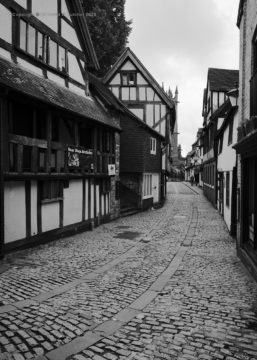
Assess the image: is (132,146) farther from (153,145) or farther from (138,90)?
(138,90)

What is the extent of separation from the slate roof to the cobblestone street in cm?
501

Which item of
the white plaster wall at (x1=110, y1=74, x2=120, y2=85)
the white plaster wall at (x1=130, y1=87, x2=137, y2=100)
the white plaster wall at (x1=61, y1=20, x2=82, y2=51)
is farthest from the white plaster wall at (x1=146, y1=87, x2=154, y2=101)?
the white plaster wall at (x1=61, y1=20, x2=82, y2=51)

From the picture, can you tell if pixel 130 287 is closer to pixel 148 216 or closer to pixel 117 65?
pixel 148 216

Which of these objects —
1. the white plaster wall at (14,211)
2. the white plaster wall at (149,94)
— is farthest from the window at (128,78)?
the white plaster wall at (14,211)

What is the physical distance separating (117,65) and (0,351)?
23.2 metres

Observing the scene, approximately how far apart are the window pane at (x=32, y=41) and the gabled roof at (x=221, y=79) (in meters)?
19.7

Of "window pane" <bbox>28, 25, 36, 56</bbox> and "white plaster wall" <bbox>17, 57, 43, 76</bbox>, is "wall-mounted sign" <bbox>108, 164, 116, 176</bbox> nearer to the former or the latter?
"white plaster wall" <bbox>17, 57, 43, 76</bbox>

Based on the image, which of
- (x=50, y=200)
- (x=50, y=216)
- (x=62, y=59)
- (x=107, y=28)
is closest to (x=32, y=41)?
(x=62, y=59)

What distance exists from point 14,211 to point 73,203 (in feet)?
13.0

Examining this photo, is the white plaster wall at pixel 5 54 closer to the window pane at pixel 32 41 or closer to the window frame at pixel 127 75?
the window pane at pixel 32 41

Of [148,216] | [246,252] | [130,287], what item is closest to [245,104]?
[246,252]

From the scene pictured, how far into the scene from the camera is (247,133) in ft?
28.0

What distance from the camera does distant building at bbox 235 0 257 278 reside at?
839 cm

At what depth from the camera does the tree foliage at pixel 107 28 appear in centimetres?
2652
